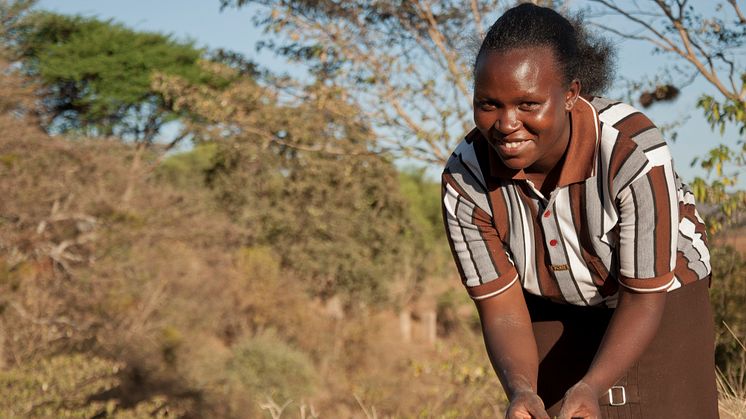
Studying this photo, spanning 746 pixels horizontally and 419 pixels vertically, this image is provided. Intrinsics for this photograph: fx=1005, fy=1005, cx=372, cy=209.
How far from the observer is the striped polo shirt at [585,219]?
6.29 ft

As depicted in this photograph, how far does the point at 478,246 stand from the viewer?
2.13 metres

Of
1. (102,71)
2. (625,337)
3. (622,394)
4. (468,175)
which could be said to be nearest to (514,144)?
(468,175)

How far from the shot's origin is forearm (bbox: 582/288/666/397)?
192 cm

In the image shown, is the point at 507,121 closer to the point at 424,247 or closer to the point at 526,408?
the point at 526,408

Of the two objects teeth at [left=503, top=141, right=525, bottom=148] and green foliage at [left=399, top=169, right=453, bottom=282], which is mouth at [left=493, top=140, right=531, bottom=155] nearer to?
teeth at [left=503, top=141, right=525, bottom=148]

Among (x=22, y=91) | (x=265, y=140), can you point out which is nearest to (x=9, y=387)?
(x=265, y=140)

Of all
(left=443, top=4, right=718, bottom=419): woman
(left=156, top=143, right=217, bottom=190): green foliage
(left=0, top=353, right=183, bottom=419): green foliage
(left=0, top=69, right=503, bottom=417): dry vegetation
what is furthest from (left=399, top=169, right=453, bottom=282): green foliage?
(left=443, top=4, right=718, bottom=419): woman

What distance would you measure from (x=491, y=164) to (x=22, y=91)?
13949 mm

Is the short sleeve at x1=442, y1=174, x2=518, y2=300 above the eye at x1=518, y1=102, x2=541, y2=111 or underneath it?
underneath

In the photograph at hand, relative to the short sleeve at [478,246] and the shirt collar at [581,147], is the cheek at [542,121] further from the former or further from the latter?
the short sleeve at [478,246]

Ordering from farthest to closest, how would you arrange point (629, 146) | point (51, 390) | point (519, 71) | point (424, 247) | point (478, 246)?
point (424, 247) → point (51, 390) → point (478, 246) → point (629, 146) → point (519, 71)

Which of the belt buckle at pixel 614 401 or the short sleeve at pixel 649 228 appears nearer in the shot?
the short sleeve at pixel 649 228

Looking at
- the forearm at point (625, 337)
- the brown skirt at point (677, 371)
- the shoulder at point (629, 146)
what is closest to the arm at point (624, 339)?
the forearm at point (625, 337)

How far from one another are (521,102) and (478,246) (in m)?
0.41
